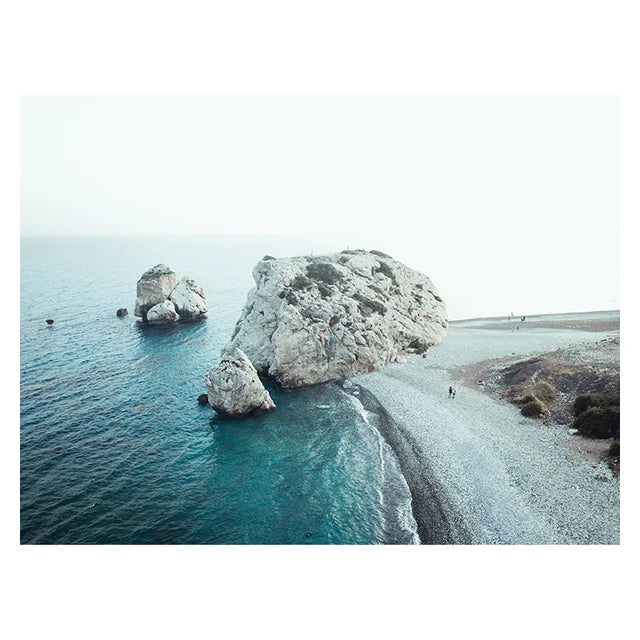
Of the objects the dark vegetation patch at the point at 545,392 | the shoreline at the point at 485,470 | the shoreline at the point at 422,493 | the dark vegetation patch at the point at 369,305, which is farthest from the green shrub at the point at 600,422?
the dark vegetation patch at the point at 369,305

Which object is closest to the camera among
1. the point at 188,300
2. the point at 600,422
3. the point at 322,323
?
the point at 600,422

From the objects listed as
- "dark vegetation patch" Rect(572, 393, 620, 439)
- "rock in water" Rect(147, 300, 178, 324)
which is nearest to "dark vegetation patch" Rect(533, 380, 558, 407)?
"dark vegetation patch" Rect(572, 393, 620, 439)

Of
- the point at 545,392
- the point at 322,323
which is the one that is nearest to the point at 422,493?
the point at 545,392

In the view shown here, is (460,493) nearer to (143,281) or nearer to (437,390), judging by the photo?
(437,390)

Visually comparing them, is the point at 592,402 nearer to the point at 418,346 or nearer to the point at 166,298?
the point at 418,346

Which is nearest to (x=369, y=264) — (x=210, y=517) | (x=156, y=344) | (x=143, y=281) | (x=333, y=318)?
(x=333, y=318)

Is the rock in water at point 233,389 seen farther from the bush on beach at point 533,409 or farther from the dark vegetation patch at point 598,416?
the dark vegetation patch at point 598,416

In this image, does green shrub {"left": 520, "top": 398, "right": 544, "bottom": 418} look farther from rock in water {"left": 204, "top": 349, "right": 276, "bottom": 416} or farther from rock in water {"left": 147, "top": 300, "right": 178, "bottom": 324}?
rock in water {"left": 147, "top": 300, "right": 178, "bottom": 324}
